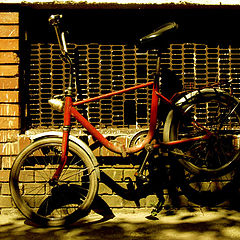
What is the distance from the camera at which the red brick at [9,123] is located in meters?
3.26

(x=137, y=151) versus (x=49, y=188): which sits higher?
(x=137, y=151)

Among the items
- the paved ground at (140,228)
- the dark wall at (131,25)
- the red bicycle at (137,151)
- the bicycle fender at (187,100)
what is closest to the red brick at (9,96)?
the red bicycle at (137,151)

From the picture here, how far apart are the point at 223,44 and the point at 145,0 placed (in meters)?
1.08

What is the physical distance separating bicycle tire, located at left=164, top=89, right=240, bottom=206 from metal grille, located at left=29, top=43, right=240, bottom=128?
424 mm

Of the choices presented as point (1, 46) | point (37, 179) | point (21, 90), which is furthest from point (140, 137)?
point (1, 46)

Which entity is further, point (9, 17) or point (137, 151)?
point (9, 17)

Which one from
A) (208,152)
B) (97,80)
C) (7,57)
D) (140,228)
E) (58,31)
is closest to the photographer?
(140,228)

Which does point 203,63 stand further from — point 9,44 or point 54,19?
point 9,44

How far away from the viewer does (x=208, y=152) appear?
317 centimetres

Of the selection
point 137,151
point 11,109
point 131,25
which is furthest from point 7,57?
point 137,151

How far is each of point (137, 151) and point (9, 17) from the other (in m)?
2.08

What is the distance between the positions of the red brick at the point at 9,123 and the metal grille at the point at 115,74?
0.22 meters

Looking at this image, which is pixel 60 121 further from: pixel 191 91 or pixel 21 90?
pixel 191 91

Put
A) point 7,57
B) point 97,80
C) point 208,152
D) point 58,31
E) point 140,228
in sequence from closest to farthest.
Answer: point 140,228 → point 58,31 → point 208,152 → point 7,57 → point 97,80
